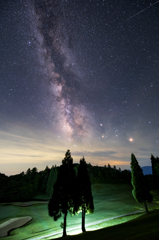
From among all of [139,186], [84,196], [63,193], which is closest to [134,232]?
[63,193]

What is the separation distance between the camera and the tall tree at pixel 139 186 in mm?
26953

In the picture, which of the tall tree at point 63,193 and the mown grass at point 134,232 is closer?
the mown grass at point 134,232

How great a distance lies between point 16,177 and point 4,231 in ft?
190

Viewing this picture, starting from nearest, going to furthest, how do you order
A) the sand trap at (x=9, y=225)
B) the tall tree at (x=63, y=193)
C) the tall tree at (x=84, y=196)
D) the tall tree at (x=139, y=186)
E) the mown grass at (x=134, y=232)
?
the mown grass at (x=134, y=232) → the tall tree at (x=63, y=193) → the tall tree at (x=84, y=196) → the sand trap at (x=9, y=225) → the tall tree at (x=139, y=186)

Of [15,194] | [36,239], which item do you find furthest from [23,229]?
[15,194]

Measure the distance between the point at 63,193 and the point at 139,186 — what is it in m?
18.0

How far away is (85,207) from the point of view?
69.3ft

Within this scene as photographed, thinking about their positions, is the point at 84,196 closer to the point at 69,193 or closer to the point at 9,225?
the point at 69,193

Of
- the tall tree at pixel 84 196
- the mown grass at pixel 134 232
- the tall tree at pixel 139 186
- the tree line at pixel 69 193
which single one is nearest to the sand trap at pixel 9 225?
the tree line at pixel 69 193

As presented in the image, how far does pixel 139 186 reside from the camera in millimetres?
27797

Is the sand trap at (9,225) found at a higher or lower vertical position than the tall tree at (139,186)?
lower

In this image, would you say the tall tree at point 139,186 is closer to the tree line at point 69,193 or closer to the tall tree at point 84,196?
the tall tree at point 84,196

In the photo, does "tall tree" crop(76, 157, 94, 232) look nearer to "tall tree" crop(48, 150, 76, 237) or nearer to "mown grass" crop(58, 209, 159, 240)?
"tall tree" crop(48, 150, 76, 237)

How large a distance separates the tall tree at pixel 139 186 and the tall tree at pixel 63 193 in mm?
15782
